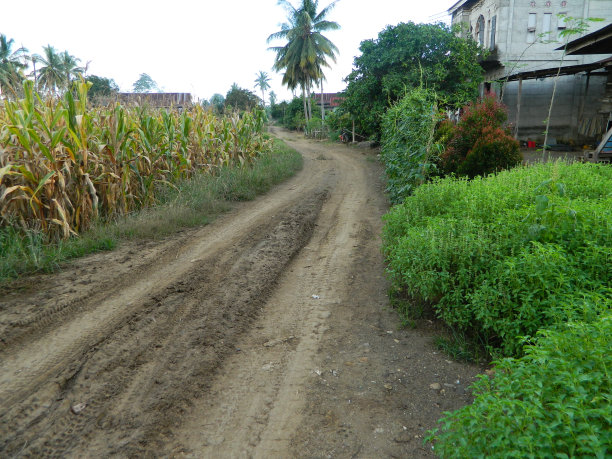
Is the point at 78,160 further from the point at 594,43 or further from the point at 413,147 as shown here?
the point at 594,43

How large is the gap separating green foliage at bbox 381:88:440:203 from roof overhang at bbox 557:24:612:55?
560 cm

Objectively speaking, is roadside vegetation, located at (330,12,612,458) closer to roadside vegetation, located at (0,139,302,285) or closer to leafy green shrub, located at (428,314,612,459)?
leafy green shrub, located at (428,314,612,459)

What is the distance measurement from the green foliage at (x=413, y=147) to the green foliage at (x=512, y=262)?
3.46 meters

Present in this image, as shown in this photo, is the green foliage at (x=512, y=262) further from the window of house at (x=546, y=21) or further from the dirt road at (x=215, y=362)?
the window of house at (x=546, y=21)

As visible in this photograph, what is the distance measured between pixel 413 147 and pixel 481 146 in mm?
1465

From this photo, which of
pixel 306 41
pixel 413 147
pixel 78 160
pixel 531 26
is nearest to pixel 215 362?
pixel 78 160

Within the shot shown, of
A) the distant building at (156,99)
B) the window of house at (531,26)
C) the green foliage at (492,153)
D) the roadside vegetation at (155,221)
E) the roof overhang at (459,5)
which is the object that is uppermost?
the roof overhang at (459,5)

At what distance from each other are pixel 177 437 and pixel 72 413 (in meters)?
0.86

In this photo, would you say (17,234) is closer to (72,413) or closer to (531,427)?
(72,413)

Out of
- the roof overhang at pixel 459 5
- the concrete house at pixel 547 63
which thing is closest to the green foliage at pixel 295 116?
the roof overhang at pixel 459 5

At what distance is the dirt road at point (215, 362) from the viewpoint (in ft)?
9.70

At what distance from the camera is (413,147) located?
374 inches

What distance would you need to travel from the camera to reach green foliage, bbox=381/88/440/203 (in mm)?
8844

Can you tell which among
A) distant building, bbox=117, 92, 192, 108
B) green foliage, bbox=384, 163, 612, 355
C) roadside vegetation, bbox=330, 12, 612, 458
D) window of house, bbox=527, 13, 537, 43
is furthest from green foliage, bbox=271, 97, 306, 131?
green foliage, bbox=384, 163, 612, 355
